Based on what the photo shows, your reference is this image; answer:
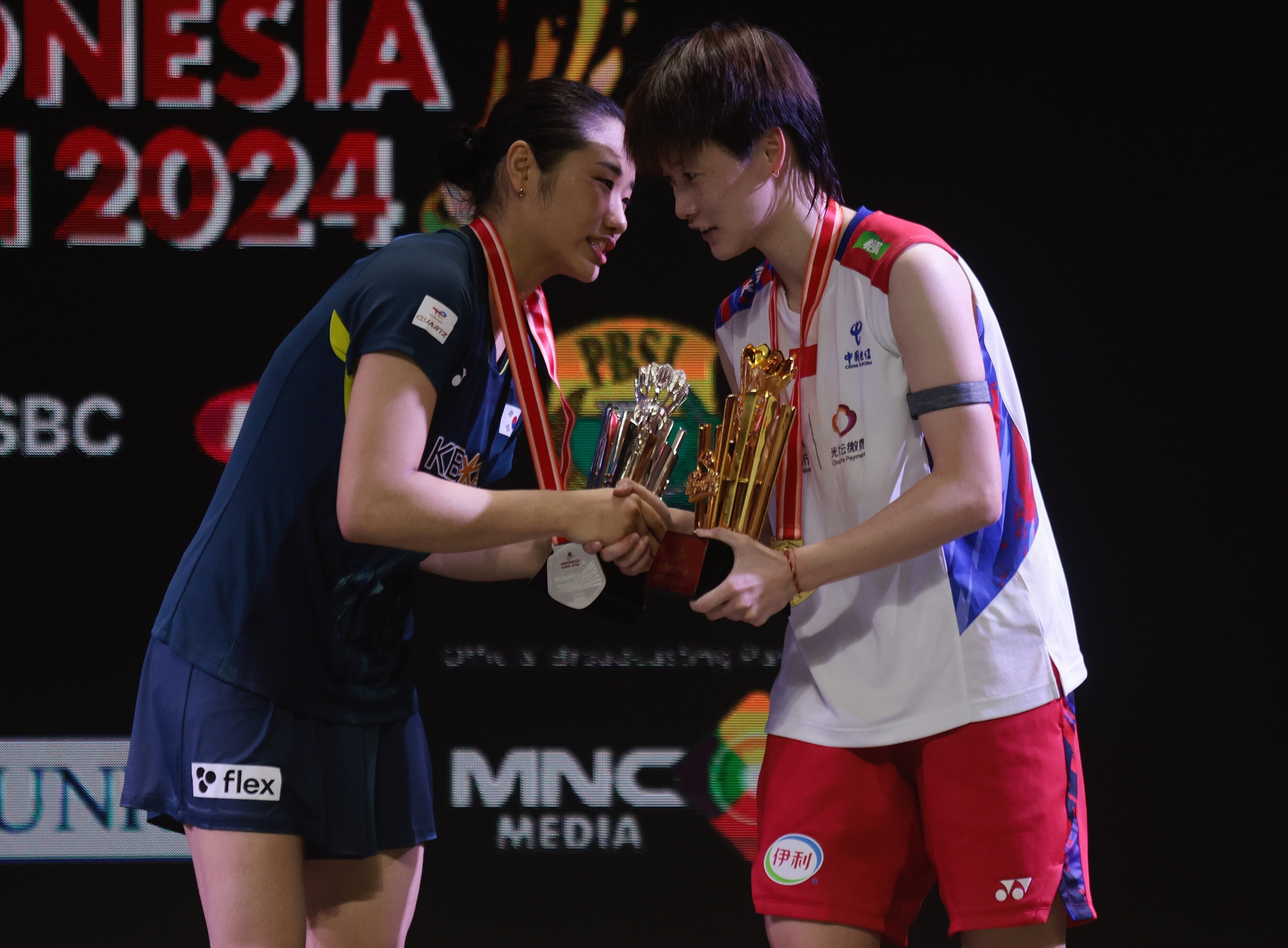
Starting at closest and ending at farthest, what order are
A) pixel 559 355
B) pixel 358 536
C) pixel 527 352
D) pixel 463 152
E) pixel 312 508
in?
pixel 358 536 → pixel 312 508 → pixel 527 352 → pixel 463 152 → pixel 559 355

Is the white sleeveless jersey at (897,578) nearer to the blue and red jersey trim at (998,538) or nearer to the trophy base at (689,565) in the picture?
the blue and red jersey trim at (998,538)

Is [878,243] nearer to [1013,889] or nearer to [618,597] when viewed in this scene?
[618,597]

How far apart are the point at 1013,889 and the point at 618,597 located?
2.23ft

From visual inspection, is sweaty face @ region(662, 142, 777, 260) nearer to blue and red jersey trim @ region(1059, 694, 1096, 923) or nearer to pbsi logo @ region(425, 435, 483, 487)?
pbsi logo @ region(425, 435, 483, 487)

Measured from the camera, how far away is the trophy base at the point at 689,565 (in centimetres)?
169

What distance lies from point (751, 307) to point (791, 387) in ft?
0.66

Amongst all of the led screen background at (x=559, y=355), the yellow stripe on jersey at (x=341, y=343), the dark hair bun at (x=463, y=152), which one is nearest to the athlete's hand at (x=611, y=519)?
the yellow stripe on jersey at (x=341, y=343)

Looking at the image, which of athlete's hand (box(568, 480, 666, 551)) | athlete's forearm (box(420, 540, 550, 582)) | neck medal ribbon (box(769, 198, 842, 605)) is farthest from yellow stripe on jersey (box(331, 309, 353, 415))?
neck medal ribbon (box(769, 198, 842, 605))

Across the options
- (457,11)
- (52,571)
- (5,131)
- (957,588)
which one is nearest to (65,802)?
(52,571)

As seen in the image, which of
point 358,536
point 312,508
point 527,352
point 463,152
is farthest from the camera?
point 463,152

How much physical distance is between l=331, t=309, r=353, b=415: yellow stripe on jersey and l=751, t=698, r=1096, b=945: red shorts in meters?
0.82

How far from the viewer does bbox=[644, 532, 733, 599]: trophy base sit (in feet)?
5.55

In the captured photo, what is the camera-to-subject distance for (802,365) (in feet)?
5.82

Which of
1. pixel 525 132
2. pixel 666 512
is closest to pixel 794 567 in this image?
pixel 666 512
